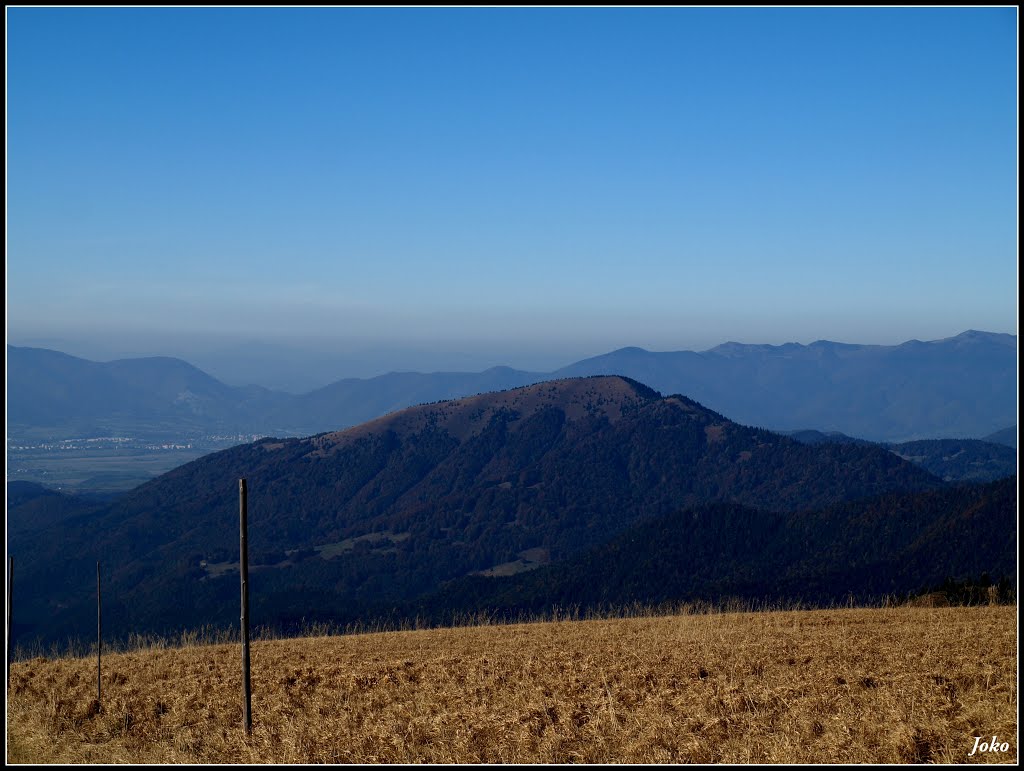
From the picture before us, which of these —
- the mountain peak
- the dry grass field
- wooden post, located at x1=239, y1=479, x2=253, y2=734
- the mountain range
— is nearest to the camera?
the dry grass field

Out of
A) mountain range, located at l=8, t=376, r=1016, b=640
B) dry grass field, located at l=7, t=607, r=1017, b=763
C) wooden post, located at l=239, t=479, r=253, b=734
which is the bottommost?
mountain range, located at l=8, t=376, r=1016, b=640

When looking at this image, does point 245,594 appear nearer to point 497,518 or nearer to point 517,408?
point 497,518

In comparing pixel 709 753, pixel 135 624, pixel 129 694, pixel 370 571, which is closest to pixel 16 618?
pixel 135 624

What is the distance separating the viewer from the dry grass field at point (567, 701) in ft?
34.2

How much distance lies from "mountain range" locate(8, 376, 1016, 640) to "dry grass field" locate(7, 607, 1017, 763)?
4592 centimetres

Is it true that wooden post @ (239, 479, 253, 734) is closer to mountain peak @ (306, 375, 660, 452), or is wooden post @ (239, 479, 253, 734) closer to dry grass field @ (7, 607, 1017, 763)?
dry grass field @ (7, 607, 1017, 763)

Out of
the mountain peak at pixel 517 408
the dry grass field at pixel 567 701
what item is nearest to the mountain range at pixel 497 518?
the mountain peak at pixel 517 408

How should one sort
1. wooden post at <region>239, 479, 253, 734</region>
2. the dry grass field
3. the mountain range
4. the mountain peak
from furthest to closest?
the mountain peak → the mountain range → wooden post at <region>239, 479, 253, 734</region> → the dry grass field

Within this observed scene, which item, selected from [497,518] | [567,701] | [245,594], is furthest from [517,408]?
[245,594]

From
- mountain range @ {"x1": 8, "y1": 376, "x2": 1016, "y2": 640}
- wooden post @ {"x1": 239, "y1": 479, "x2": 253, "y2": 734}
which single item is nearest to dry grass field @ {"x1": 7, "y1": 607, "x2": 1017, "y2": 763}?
wooden post @ {"x1": 239, "y1": 479, "x2": 253, "y2": 734}

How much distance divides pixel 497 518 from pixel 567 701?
427ft

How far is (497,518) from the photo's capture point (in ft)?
465

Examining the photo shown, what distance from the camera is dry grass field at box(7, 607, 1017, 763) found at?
1041 cm

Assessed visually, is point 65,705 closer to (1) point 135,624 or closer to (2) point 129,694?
(2) point 129,694
